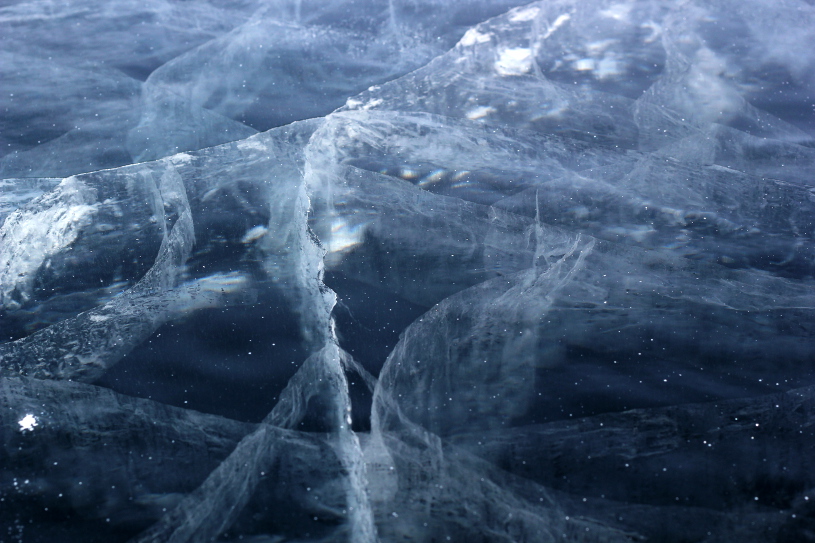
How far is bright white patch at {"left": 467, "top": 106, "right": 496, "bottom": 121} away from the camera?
109 centimetres

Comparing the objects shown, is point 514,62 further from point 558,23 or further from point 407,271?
Answer: point 407,271

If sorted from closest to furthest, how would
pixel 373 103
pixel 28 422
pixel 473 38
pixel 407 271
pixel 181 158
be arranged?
pixel 28 422, pixel 407 271, pixel 181 158, pixel 373 103, pixel 473 38

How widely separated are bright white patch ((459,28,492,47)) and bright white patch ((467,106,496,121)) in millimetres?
214

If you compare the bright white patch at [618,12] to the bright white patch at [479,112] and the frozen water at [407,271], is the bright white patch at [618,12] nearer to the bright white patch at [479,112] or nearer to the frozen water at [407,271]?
the frozen water at [407,271]

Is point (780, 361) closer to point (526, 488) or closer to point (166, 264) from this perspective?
point (526, 488)

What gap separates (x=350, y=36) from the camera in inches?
49.9

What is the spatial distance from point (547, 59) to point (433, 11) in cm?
29

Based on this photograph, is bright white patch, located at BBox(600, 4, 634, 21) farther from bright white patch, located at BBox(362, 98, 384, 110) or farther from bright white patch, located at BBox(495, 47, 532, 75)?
bright white patch, located at BBox(362, 98, 384, 110)

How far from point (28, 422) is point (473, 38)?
1030 millimetres

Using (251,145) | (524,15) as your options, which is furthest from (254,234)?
(524,15)

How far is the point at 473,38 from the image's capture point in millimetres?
1260

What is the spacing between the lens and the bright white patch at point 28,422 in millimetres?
669

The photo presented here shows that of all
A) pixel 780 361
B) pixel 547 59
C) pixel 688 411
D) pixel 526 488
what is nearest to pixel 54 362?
pixel 526 488

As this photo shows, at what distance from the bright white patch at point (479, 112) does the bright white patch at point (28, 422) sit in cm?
80
